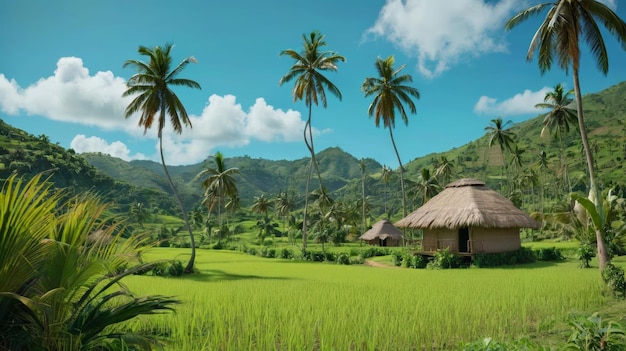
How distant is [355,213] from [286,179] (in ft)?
406

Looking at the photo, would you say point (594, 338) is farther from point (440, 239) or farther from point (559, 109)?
point (559, 109)

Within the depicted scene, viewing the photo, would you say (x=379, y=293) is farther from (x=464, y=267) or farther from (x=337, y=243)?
(x=337, y=243)

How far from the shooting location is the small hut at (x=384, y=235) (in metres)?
44.6

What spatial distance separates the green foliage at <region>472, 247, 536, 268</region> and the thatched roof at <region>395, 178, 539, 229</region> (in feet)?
4.71

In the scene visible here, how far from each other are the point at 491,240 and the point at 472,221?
2439mm

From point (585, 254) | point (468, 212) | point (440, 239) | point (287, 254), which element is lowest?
point (287, 254)

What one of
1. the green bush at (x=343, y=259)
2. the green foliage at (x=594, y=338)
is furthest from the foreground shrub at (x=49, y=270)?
the green bush at (x=343, y=259)

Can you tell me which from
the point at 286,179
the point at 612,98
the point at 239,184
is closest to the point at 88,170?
the point at 239,184

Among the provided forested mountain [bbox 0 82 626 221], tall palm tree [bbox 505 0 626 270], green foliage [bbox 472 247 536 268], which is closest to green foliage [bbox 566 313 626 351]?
tall palm tree [bbox 505 0 626 270]

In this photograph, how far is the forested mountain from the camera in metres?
60.3

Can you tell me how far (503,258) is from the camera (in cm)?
2189

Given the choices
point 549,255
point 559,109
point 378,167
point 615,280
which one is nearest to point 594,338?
point 615,280

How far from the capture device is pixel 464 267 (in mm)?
21578

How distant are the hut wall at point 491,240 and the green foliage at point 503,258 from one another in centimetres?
89
